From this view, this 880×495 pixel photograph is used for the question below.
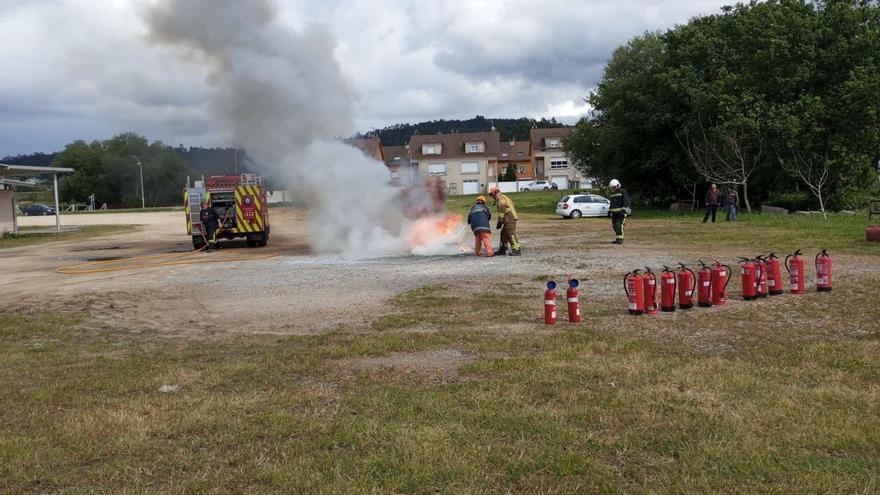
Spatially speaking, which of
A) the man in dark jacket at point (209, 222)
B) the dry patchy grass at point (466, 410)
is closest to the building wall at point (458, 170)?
the man in dark jacket at point (209, 222)

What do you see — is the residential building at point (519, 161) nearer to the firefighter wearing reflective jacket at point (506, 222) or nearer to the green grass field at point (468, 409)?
the firefighter wearing reflective jacket at point (506, 222)

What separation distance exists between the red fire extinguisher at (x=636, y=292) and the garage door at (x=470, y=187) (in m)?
81.1

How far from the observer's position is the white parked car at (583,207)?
1411 inches

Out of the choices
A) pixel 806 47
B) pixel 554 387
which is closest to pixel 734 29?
pixel 806 47

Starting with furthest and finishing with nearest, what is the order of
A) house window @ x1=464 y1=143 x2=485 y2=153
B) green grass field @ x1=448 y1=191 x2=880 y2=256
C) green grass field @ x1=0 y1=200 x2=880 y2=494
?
house window @ x1=464 y1=143 x2=485 y2=153, green grass field @ x1=448 y1=191 x2=880 y2=256, green grass field @ x1=0 y1=200 x2=880 y2=494

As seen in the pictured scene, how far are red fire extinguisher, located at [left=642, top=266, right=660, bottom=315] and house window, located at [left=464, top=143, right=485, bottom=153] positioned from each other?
272ft

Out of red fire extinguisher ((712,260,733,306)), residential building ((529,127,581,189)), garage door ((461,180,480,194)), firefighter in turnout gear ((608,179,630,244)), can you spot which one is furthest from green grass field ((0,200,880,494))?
residential building ((529,127,581,189))

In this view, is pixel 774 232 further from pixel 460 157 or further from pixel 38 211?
pixel 38 211

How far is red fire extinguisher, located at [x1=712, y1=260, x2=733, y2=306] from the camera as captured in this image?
927cm

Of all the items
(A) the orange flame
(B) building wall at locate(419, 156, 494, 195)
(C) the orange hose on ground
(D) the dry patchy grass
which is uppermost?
(B) building wall at locate(419, 156, 494, 195)

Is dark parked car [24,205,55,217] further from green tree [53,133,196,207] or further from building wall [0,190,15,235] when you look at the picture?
building wall [0,190,15,235]

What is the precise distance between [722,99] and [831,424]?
94.5 feet

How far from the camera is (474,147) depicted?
299 feet

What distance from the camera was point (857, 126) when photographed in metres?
28.1
